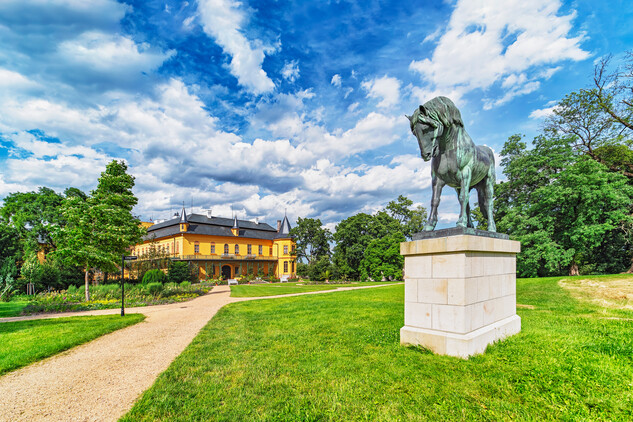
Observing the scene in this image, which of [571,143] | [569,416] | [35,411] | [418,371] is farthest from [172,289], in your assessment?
[571,143]

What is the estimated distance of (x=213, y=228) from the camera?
45.3 meters

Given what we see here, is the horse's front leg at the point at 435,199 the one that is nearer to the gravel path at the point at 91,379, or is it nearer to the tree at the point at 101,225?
the gravel path at the point at 91,379

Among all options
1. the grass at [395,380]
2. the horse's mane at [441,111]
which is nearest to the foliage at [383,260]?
the grass at [395,380]

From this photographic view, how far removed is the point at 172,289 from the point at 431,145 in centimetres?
2183

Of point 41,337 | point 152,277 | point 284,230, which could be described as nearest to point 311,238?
point 284,230

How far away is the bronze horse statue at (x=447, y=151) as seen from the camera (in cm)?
505

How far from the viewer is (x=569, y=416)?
2725mm

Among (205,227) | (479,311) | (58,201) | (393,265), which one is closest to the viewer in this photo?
(479,311)

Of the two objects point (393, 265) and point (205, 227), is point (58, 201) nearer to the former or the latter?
point (205, 227)

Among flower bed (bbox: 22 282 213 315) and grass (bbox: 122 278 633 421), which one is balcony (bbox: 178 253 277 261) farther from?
grass (bbox: 122 278 633 421)

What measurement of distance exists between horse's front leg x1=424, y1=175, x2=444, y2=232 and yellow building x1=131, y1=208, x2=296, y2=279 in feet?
125

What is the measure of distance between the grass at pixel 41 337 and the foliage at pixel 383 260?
28138 mm

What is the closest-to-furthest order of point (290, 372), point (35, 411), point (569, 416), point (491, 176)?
point (569, 416), point (35, 411), point (290, 372), point (491, 176)

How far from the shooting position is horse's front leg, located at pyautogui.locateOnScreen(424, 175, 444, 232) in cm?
568
